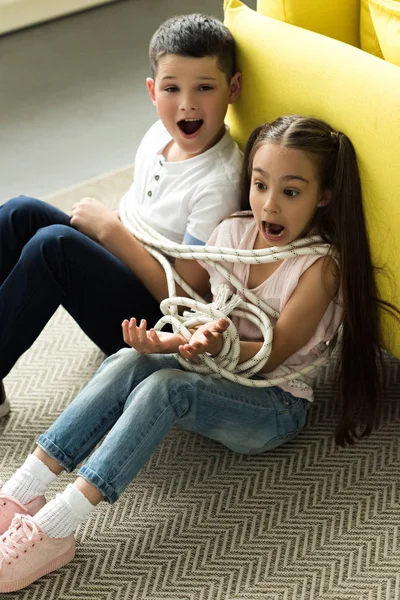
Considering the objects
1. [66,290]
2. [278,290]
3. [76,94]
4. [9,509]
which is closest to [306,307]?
[278,290]

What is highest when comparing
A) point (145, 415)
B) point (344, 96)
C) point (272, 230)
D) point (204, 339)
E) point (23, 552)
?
point (344, 96)

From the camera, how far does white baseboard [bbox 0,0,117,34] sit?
3.82 m

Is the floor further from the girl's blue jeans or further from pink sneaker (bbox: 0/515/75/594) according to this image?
pink sneaker (bbox: 0/515/75/594)

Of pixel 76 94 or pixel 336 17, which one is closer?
pixel 336 17

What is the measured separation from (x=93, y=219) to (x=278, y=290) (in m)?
0.44

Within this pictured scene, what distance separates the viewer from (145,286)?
6.40 ft

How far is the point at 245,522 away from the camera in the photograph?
1807 mm

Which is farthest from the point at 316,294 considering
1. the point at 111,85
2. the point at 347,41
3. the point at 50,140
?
the point at 111,85

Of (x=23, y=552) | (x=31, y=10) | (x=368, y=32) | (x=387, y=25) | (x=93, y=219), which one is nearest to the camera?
(x=23, y=552)

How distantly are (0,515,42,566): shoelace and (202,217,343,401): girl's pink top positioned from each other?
1.68 ft

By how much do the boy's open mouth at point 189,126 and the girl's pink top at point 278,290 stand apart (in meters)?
0.21

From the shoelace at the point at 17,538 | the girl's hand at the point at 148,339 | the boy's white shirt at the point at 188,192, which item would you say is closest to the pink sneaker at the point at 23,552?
the shoelace at the point at 17,538

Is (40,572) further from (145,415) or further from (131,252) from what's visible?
(131,252)

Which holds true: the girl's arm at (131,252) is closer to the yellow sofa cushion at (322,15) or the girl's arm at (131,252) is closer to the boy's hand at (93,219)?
the boy's hand at (93,219)
